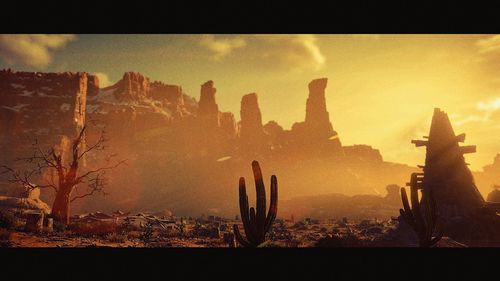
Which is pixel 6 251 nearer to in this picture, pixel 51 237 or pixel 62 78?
pixel 51 237

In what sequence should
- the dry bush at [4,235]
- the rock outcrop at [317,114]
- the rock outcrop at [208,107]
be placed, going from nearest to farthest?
the dry bush at [4,235]
the rock outcrop at [317,114]
the rock outcrop at [208,107]

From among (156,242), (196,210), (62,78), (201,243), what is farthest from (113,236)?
(62,78)

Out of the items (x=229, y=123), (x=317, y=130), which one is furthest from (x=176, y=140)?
(x=317, y=130)

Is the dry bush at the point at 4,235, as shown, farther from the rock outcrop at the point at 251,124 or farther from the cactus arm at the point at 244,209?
the rock outcrop at the point at 251,124

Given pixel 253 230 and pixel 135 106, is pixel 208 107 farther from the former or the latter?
pixel 253 230

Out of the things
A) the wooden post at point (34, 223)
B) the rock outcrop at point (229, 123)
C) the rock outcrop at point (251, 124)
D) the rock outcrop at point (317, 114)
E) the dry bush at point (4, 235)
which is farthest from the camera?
the rock outcrop at point (229, 123)

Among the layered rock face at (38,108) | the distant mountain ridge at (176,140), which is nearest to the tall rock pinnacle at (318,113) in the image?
the distant mountain ridge at (176,140)

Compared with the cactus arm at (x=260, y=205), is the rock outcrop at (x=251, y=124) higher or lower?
higher

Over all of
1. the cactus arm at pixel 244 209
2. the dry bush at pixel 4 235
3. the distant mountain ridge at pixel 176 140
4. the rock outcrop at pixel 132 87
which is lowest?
the dry bush at pixel 4 235

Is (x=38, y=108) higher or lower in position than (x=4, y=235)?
higher

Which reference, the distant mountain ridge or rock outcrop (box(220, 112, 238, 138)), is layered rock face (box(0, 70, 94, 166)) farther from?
rock outcrop (box(220, 112, 238, 138))

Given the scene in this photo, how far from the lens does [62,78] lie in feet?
232
